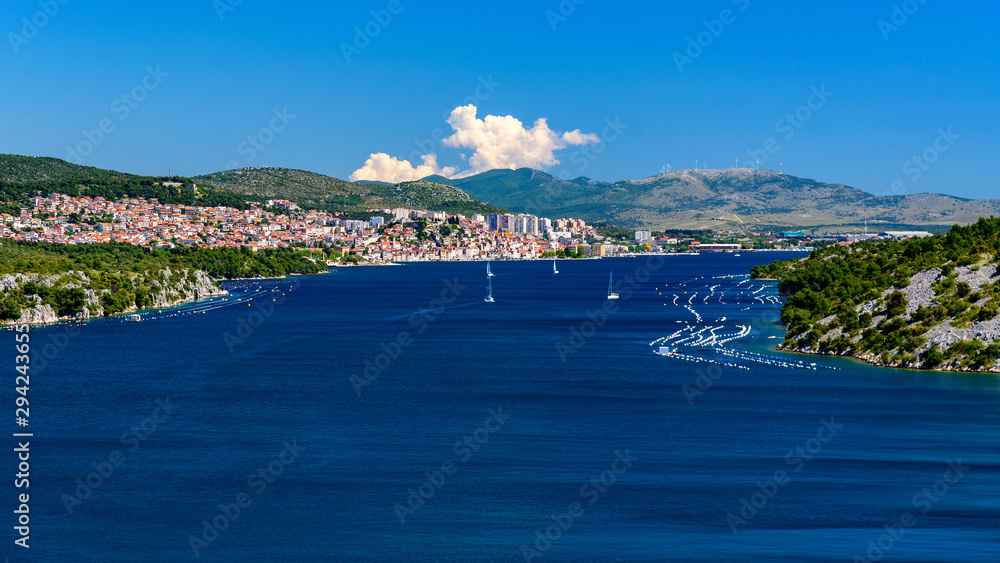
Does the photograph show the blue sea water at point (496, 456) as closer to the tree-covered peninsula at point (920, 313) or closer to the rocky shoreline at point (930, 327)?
the rocky shoreline at point (930, 327)

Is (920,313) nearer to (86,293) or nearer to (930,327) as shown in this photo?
(930,327)

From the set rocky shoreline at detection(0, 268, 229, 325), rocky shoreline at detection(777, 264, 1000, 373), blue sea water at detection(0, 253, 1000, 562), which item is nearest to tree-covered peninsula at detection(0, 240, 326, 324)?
rocky shoreline at detection(0, 268, 229, 325)

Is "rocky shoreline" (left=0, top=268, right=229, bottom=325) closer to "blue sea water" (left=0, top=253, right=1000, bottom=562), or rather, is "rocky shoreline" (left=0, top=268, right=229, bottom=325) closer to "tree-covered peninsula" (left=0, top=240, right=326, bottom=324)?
"tree-covered peninsula" (left=0, top=240, right=326, bottom=324)

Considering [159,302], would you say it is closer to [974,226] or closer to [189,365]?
[189,365]

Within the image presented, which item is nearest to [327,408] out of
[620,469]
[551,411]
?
[551,411]

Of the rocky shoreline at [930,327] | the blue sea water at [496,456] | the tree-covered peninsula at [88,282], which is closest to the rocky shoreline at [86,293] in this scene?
the tree-covered peninsula at [88,282]

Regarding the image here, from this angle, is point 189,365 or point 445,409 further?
point 189,365
